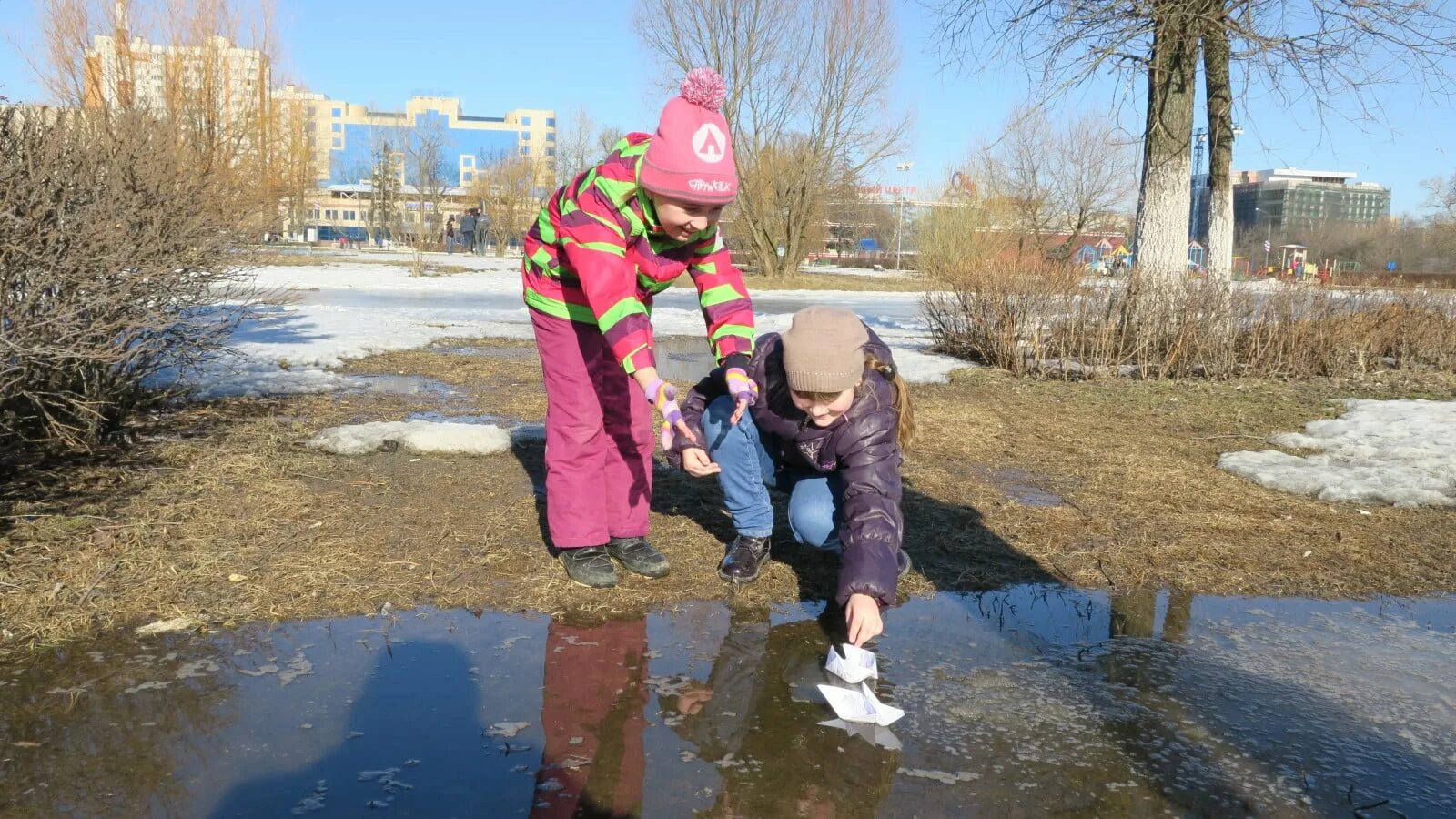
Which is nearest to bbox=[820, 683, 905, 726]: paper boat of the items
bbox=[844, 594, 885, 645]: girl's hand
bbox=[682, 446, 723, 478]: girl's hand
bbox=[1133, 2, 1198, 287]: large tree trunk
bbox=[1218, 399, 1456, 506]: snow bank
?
bbox=[844, 594, 885, 645]: girl's hand

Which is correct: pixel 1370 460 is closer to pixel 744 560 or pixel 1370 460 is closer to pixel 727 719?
pixel 744 560

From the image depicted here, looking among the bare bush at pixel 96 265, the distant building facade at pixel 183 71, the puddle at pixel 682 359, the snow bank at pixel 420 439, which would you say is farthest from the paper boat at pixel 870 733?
the distant building facade at pixel 183 71

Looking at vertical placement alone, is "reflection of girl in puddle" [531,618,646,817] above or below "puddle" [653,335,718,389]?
below

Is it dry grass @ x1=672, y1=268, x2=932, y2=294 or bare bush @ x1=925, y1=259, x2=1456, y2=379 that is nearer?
bare bush @ x1=925, y1=259, x2=1456, y2=379

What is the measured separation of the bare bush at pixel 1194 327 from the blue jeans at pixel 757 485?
6.02 meters

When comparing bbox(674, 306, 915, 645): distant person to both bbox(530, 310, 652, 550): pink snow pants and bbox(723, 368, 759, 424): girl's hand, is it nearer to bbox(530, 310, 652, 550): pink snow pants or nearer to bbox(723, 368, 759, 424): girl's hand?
bbox(723, 368, 759, 424): girl's hand

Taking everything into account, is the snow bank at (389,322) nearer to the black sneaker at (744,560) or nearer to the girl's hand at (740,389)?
the black sneaker at (744,560)

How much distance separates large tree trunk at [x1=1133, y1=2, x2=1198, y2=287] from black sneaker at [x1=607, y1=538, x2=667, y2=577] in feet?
21.7

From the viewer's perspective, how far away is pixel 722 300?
10.7ft

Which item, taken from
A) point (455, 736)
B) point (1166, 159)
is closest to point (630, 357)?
point (455, 736)

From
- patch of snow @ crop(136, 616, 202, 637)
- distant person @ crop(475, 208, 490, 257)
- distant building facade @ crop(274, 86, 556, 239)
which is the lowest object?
patch of snow @ crop(136, 616, 202, 637)

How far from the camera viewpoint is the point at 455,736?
229cm

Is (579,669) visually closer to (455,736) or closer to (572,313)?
(455,736)

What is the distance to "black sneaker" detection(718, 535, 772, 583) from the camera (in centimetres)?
338
